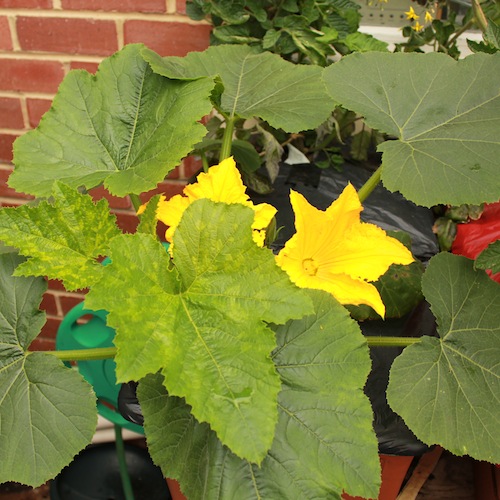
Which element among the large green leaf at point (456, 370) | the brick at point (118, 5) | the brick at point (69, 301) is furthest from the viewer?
the brick at point (69, 301)

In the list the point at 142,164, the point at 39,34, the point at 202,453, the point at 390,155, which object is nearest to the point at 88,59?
the point at 39,34

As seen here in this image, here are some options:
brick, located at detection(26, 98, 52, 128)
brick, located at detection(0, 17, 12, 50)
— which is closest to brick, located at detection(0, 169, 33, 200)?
brick, located at detection(26, 98, 52, 128)

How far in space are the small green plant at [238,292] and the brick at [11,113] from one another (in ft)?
2.45

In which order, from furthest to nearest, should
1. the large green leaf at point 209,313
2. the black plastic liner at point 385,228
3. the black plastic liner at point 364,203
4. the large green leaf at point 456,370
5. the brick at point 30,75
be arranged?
1. the brick at point 30,75
2. the black plastic liner at point 364,203
3. the black plastic liner at point 385,228
4. the large green leaf at point 456,370
5. the large green leaf at point 209,313

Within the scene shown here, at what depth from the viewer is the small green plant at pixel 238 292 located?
490mm

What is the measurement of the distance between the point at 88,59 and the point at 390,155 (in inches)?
35.0

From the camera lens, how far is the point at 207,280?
52 centimetres

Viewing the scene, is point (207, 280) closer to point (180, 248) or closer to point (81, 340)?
point (180, 248)

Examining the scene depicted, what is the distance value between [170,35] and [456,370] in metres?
0.90

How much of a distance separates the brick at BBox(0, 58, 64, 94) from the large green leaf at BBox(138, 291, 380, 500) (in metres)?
0.97

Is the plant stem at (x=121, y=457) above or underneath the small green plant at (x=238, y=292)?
underneath

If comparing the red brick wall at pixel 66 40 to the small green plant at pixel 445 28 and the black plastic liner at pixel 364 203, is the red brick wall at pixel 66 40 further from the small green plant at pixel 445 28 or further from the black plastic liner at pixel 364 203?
the small green plant at pixel 445 28

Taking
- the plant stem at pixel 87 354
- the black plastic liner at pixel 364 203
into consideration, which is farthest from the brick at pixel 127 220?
the plant stem at pixel 87 354

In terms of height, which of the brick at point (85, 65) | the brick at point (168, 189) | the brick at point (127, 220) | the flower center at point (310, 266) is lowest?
the brick at point (127, 220)
